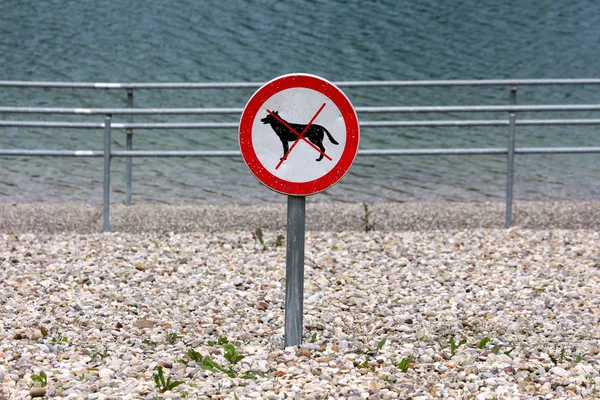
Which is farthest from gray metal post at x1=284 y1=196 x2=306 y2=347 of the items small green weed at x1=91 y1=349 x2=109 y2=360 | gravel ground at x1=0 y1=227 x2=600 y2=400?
small green weed at x1=91 y1=349 x2=109 y2=360

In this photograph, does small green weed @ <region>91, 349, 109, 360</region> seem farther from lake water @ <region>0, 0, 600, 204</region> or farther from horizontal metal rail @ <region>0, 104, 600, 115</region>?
lake water @ <region>0, 0, 600, 204</region>

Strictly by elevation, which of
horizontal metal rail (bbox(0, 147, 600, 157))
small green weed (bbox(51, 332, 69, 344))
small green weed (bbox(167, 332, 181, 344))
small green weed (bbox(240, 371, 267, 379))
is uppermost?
horizontal metal rail (bbox(0, 147, 600, 157))

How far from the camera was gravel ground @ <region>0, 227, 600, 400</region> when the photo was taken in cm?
397

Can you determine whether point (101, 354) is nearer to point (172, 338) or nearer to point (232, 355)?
point (172, 338)

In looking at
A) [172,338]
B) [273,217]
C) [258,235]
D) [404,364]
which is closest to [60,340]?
[172,338]

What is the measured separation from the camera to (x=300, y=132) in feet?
14.0

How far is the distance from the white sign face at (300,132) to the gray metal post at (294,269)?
0.18 m

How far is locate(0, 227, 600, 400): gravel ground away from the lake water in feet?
10.1

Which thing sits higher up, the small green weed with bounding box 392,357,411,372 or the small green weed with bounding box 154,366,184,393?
the small green weed with bounding box 392,357,411,372

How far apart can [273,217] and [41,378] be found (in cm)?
395

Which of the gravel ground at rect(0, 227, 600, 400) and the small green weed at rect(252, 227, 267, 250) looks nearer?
the gravel ground at rect(0, 227, 600, 400)

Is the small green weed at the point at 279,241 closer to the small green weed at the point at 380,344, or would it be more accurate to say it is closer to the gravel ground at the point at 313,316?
the gravel ground at the point at 313,316

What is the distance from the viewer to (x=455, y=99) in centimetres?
1559

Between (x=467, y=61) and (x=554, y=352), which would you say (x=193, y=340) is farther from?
(x=467, y=61)
